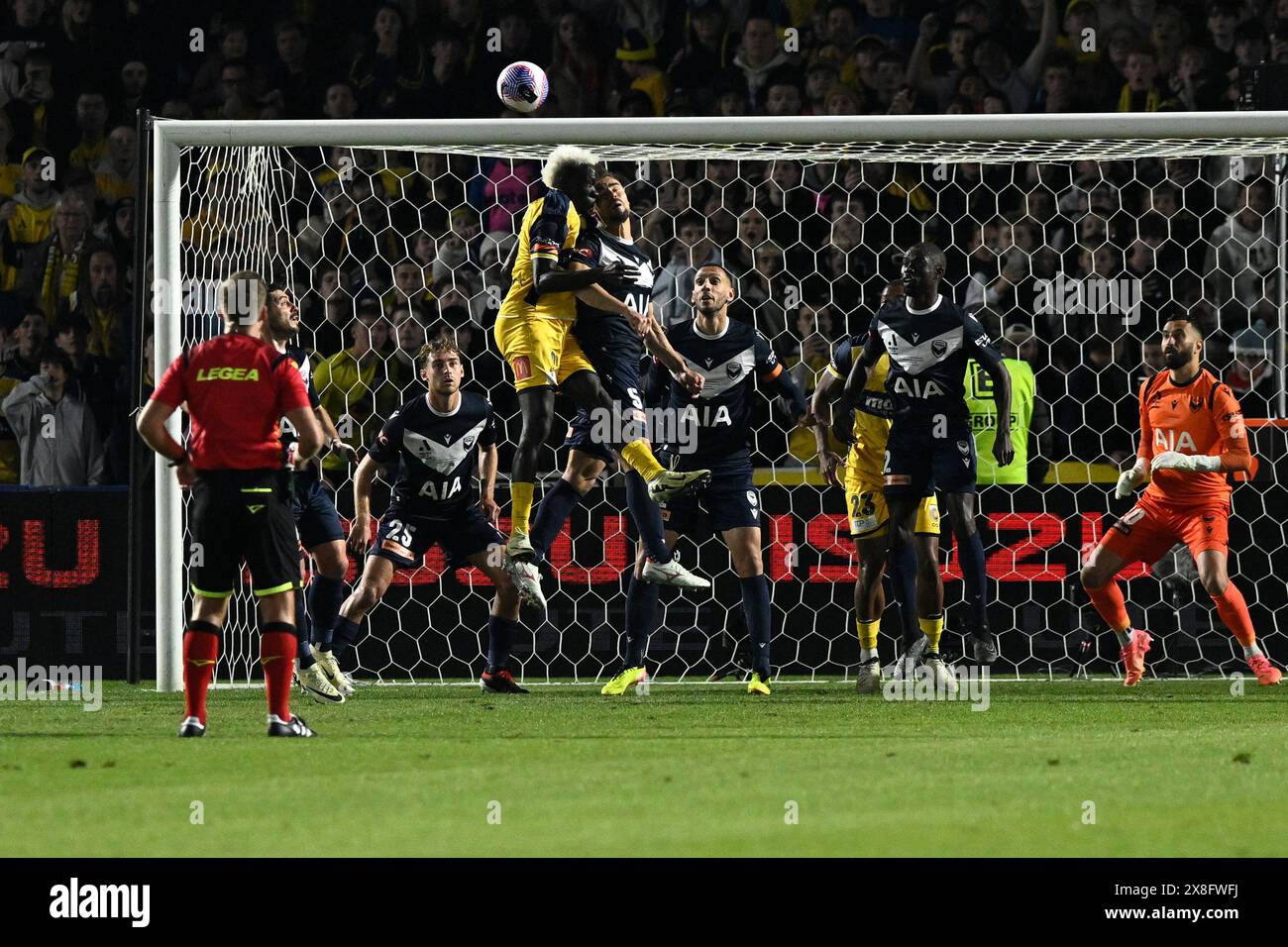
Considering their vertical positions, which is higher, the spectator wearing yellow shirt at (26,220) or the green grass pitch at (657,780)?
the spectator wearing yellow shirt at (26,220)

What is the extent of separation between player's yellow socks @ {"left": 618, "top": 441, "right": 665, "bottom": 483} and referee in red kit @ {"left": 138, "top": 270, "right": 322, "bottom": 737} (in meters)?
2.11

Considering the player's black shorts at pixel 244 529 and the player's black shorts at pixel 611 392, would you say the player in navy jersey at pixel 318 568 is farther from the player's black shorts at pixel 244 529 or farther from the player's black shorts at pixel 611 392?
A: the player's black shorts at pixel 244 529

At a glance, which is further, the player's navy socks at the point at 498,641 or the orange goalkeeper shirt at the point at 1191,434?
the orange goalkeeper shirt at the point at 1191,434

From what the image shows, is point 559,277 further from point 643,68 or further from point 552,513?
point 643,68

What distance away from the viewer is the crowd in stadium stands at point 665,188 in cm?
1143

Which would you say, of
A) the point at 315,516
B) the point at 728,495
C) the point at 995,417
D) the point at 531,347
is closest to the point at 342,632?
the point at 315,516

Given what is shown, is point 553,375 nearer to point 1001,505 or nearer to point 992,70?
point 1001,505

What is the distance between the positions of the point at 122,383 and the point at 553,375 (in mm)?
4478

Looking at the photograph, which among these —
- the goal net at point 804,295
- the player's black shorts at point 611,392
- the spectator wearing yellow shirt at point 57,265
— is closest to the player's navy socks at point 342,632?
the goal net at point 804,295

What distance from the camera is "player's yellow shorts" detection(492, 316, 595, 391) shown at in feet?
27.8

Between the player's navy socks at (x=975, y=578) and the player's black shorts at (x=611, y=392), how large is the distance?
5.69ft

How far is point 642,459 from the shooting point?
8.53 metres

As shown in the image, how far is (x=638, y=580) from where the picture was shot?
9.24 metres

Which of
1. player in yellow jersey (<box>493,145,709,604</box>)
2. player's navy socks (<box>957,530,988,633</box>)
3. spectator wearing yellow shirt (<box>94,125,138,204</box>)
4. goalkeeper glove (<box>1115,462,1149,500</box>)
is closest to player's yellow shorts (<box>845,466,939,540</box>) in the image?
player's navy socks (<box>957,530,988,633</box>)
